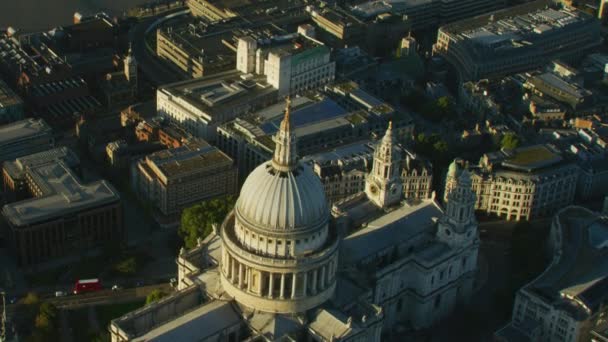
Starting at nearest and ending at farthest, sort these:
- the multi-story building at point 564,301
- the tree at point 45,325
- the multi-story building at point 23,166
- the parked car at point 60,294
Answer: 1. the tree at point 45,325
2. the multi-story building at point 564,301
3. the parked car at point 60,294
4. the multi-story building at point 23,166

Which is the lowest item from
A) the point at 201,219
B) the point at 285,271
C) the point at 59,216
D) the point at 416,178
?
the point at 201,219

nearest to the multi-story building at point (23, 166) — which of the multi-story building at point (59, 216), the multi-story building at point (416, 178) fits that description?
the multi-story building at point (59, 216)

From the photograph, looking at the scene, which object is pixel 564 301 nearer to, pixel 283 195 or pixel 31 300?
pixel 283 195

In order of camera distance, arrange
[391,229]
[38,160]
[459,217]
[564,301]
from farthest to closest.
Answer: [38,160]
[391,229]
[459,217]
[564,301]

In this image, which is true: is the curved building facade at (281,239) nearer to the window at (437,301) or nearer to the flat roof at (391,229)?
the flat roof at (391,229)

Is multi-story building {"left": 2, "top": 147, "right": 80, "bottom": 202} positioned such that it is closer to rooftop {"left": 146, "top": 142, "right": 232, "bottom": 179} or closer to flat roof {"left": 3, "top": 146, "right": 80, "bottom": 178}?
flat roof {"left": 3, "top": 146, "right": 80, "bottom": 178}

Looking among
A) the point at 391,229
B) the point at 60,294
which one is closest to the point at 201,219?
the point at 60,294

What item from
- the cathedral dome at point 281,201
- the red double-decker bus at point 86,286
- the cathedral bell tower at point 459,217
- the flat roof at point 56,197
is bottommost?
the red double-decker bus at point 86,286

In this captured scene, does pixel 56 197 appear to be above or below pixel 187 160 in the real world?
below
